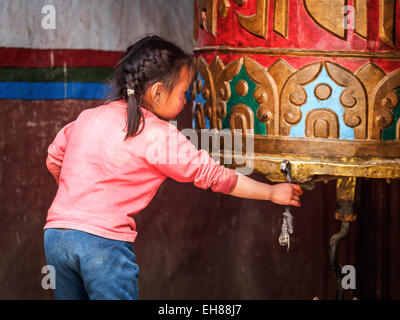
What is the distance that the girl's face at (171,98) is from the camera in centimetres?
168

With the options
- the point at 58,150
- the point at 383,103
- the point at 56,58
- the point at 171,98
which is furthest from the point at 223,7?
the point at 56,58

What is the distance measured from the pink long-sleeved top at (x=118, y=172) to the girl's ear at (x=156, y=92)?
0.06 m

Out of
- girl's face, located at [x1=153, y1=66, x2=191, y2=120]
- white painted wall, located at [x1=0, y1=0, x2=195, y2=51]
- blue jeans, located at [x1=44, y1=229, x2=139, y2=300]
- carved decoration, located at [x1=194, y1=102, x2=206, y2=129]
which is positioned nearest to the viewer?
blue jeans, located at [x1=44, y1=229, x2=139, y2=300]

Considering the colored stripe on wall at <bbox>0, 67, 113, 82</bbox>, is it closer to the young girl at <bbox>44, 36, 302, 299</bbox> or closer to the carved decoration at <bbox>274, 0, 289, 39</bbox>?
the young girl at <bbox>44, 36, 302, 299</bbox>

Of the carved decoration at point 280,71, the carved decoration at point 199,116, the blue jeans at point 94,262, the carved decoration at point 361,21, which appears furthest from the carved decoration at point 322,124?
the blue jeans at point 94,262

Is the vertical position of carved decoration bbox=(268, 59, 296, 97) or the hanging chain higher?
carved decoration bbox=(268, 59, 296, 97)

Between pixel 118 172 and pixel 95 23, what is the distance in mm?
964

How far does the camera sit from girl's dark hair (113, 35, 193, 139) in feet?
5.44

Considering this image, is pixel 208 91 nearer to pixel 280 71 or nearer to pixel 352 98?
pixel 280 71

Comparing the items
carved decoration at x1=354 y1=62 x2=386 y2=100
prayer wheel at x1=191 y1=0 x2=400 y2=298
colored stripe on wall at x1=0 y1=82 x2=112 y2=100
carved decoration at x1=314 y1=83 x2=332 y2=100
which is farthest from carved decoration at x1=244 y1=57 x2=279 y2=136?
colored stripe on wall at x1=0 y1=82 x2=112 y2=100

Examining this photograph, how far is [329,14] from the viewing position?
1591 mm

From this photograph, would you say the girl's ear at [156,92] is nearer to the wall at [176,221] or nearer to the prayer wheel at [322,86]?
the prayer wheel at [322,86]

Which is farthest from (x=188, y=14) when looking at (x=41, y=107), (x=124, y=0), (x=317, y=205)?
(x=317, y=205)

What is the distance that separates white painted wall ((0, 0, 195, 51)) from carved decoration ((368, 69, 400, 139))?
3.37 feet
